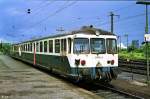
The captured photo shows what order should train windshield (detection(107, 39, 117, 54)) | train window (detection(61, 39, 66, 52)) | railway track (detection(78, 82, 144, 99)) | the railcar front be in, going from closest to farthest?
railway track (detection(78, 82, 144, 99)) → the railcar front → train windshield (detection(107, 39, 117, 54)) → train window (detection(61, 39, 66, 52))

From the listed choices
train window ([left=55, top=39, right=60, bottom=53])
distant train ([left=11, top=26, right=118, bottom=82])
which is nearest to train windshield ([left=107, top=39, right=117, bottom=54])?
distant train ([left=11, top=26, right=118, bottom=82])

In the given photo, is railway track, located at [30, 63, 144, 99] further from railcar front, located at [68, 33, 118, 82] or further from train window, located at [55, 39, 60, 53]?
train window, located at [55, 39, 60, 53]

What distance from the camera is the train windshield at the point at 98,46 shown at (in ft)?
57.5

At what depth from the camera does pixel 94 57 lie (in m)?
17.3

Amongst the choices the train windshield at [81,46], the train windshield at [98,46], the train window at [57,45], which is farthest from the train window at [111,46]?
the train window at [57,45]

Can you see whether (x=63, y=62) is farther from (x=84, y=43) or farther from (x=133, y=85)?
(x=133, y=85)

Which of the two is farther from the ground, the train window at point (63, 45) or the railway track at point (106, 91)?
the train window at point (63, 45)

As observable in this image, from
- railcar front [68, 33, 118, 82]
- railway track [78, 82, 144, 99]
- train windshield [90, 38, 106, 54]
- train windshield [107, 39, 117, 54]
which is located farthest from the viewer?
train windshield [107, 39, 117, 54]

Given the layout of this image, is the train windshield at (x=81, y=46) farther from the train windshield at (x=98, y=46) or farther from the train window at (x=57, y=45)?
the train window at (x=57, y=45)

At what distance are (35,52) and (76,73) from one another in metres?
12.5

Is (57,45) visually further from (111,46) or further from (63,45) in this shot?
(111,46)

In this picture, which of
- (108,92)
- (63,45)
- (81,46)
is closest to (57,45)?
(63,45)

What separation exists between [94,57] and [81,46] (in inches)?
Result: 31.2

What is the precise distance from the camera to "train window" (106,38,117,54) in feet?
58.6
